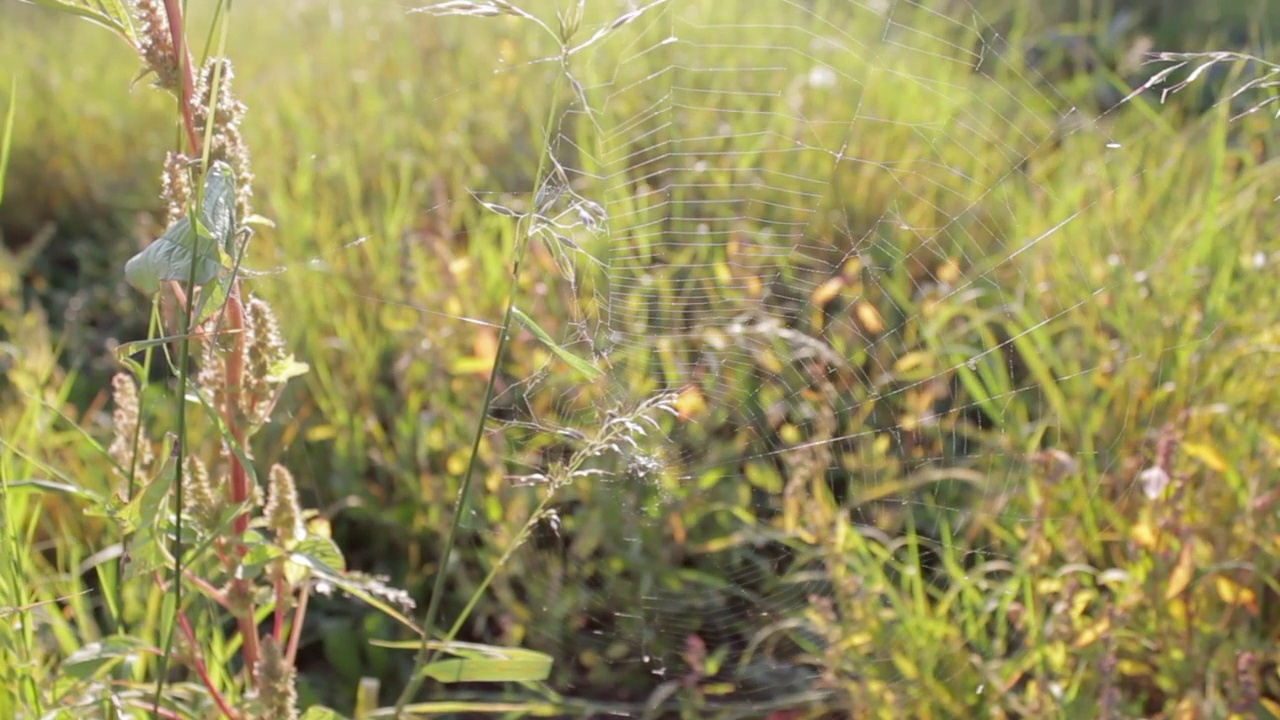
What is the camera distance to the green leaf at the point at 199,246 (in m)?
0.81

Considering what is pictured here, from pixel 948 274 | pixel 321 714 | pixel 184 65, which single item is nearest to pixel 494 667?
pixel 321 714

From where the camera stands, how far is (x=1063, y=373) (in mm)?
1985

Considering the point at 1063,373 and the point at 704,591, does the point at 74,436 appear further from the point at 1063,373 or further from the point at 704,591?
the point at 1063,373

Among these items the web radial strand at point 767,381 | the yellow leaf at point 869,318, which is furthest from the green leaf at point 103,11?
the yellow leaf at point 869,318

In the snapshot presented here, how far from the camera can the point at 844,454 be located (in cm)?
202

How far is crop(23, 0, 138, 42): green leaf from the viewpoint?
2.70 feet

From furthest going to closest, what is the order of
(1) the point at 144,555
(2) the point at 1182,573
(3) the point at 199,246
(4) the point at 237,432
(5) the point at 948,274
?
1. (5) the point at 948,274
2. (2) the point at 1182,573
3. (4) the point at 237,432
4. (1) the point at 144,555
5. (3) the point at 199,246

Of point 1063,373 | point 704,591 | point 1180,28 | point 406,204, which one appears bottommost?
point 704,591

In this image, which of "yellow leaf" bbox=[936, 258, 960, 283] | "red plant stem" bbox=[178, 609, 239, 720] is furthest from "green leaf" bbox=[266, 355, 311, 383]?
"yellow leaf" bbox=[936, 258, 960, 283]

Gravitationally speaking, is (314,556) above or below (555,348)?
below

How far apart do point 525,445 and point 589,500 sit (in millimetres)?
153

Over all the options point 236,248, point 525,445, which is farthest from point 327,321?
point 236,248

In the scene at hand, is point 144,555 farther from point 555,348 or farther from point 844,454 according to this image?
point 844,454

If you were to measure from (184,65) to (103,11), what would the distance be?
0.21 feet
